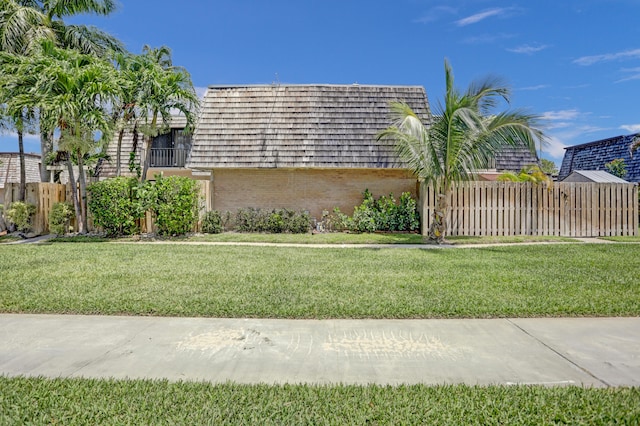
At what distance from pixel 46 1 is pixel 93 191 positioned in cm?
1094

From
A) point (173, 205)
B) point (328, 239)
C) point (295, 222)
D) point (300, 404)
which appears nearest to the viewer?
point (300, 404)

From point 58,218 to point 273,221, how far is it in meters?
7.65

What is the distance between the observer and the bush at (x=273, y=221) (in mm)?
15844

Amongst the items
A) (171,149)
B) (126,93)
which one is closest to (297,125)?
(126,93)

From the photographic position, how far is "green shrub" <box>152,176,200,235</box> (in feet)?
47.2

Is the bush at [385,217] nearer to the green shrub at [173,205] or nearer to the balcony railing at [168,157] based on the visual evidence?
the green shrub at [173,205]

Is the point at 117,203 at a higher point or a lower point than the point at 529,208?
higher

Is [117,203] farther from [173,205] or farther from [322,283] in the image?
[322,283]

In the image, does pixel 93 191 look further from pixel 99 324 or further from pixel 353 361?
pixel 353 361

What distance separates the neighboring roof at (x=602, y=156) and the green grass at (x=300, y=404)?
82.0ft

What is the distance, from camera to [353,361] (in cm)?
391

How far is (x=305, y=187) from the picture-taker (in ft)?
56.9

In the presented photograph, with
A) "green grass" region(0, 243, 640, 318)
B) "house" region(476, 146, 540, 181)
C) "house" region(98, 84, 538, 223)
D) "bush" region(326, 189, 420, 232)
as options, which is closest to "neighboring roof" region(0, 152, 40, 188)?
"house" region(98, 84, 538, 223)

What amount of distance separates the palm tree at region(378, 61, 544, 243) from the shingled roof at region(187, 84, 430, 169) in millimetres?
3019
